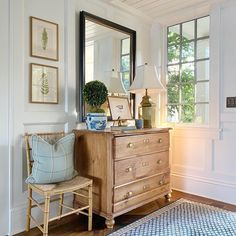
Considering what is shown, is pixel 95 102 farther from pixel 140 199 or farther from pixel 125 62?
pixel 140 199

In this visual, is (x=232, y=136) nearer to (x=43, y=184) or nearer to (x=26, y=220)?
(x=43, y=184)

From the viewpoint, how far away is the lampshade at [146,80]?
2.78 metres

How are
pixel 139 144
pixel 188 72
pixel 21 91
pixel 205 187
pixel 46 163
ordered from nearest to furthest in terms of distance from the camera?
pixel 46 163 → pixel 21 91 → pixel 139 144 → pixel 205 187 → pixel 188 72

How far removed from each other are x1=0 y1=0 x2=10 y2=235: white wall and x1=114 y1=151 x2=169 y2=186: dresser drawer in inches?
37.5

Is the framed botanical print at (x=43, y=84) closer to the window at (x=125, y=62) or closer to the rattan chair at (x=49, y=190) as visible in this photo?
the rattan chair at (x=49, y=190)

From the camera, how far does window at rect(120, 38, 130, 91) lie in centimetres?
306

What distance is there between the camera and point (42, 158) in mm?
2006

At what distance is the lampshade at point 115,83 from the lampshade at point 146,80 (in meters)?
0.17

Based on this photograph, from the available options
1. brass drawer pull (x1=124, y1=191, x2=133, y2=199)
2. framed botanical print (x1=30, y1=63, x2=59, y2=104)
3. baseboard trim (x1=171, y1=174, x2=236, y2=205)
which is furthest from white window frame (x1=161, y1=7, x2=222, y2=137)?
framed botanical print (x1=30, y1=63, x2=59, y2=104)

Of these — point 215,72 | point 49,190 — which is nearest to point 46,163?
point 49,190

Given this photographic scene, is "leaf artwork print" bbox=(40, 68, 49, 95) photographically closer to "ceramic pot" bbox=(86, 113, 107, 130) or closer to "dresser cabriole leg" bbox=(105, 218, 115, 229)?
"ceramic pot" bbox=(86, 113, 107, 130)

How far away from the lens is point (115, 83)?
2.94 metres

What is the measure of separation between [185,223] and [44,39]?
2152 millimetres

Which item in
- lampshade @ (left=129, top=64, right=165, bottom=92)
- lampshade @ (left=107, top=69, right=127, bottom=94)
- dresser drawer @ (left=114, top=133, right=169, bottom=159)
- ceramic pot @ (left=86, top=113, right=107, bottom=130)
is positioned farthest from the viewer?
lampshade @ (left=107, top=69, right=127, bottom=94)
